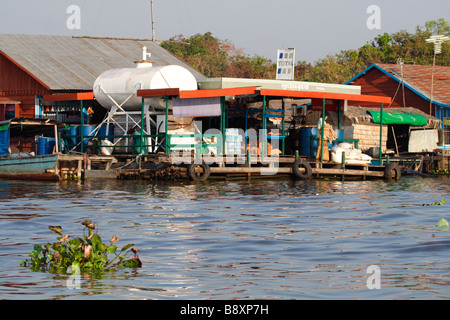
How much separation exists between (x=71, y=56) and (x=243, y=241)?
82.0ft

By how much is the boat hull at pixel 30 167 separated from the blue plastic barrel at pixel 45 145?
2.21 metres

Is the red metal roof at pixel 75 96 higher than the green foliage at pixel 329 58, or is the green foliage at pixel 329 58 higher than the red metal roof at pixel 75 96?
the green foliage at pixel 329 58

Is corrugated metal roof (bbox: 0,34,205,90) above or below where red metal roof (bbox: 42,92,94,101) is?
above

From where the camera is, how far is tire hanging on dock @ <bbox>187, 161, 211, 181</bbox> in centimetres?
2423

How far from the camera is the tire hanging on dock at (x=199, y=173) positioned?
24234mm

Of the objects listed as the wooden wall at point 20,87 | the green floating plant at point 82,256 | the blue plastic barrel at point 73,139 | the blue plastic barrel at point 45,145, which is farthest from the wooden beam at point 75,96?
the green floating plant at point 82,256

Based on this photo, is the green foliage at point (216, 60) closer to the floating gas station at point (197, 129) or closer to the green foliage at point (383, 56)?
the green foliage at point (383, 56)

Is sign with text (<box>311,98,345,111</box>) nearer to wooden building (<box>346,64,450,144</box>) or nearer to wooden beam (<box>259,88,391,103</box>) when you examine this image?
wooden beam (<box>259,88,391,103</box>)

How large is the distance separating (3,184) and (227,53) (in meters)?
51.5

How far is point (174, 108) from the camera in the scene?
25875 millimetres

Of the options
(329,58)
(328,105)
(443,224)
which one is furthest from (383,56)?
(443,224)

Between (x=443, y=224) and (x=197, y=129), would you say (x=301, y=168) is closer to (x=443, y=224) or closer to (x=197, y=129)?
(x=197, y=129)

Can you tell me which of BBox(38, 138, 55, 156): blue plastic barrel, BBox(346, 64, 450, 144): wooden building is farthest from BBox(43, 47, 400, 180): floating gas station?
BBox(346, 64, 450, 144): wooden building

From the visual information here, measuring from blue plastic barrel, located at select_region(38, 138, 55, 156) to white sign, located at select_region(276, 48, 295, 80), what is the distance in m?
9.18
